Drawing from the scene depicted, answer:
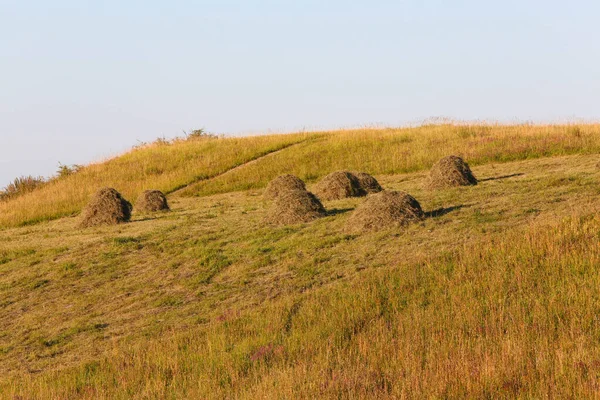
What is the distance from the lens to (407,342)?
39.0ft

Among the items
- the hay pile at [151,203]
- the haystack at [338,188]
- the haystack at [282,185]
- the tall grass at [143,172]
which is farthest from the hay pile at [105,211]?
the tall grass at [143,172]

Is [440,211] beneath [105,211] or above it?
beneath

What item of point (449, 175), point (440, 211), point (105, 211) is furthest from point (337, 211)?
point (105, 211)

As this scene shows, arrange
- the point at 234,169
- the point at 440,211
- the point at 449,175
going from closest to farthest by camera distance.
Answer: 1. the point at 440,211
2. the point at 449,175
3. the point at 234,169

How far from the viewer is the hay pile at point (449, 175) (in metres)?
30.2

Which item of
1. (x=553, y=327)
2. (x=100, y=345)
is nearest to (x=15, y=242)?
(x=100, y=345)

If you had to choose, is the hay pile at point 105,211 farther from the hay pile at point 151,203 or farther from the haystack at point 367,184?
the haystack at point 367,184

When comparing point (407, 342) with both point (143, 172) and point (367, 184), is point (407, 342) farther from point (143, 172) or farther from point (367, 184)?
point (143, 172)

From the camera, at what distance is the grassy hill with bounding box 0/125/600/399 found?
10789 millimetres

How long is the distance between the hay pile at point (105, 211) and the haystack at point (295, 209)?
769 centimetres

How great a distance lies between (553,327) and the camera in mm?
12008

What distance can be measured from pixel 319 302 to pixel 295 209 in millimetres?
Answer: 9685

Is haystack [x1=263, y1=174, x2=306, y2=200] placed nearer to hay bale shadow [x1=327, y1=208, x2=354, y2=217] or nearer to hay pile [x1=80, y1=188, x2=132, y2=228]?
hay bale shadow [x1=327, y1=208, x2=354, y2=217]

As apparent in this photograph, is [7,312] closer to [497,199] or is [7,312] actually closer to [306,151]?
[497,199]
